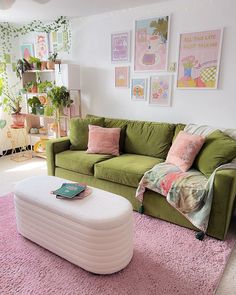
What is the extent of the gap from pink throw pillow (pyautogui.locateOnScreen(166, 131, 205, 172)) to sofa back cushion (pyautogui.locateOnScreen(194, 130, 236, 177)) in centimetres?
6

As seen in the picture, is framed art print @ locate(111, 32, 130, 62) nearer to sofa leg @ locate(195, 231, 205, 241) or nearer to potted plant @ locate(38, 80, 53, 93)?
potted plant @ locate(38, 80, 53, 93)

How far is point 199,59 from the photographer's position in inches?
109

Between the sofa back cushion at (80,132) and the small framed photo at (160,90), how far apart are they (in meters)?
0.79

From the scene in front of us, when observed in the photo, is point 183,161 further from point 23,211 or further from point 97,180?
point 23,211

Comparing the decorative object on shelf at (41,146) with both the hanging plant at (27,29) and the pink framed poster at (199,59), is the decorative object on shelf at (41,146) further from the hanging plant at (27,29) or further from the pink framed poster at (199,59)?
the pink framed poster at (199,59)

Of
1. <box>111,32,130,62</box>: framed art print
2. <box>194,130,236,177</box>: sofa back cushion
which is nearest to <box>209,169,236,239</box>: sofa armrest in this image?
<box>194,130,236,177</box>: sofa back cushion

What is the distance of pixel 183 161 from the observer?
2418 millimetres

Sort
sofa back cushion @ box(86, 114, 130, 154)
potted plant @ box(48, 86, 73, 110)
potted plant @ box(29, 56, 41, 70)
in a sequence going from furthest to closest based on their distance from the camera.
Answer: potted plant @ box(29, 56, 41, 70), potted plant @ box(48, 86, 73, 110), sofa back cushion @ box(86, 114, 130, 154)

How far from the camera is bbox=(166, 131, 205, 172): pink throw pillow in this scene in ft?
7.84

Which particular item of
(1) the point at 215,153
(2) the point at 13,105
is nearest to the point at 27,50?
(2) the point at 13,105

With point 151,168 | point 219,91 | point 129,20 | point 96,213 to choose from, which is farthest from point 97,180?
point 129,20

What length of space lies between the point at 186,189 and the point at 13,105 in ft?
12.1

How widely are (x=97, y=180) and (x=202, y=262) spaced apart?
1.36 metres

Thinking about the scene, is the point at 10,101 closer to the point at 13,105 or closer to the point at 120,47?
the point at 13,105
